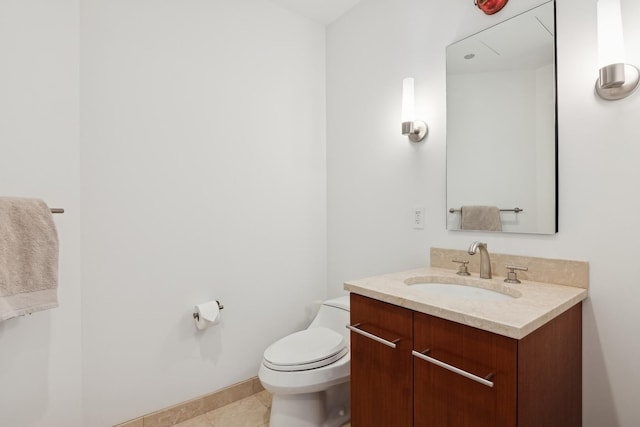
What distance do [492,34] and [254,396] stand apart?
2.37 meters

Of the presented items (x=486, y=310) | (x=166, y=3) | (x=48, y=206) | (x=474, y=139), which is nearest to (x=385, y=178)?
(x=474, y=139)

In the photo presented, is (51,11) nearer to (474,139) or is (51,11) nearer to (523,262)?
(474,139)

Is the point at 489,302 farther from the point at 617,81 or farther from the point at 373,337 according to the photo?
the point at 617,81

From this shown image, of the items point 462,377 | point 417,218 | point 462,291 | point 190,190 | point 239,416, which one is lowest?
point 239,416

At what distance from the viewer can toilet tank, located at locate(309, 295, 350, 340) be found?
1.84 metres

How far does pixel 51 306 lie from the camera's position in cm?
124

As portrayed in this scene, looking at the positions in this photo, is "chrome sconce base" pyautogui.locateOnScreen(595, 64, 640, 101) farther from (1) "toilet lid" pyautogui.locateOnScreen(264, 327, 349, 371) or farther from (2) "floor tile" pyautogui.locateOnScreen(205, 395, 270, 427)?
(2) "floor tile" pyautogui.locateOnScreen(205, 395, 270, 427)

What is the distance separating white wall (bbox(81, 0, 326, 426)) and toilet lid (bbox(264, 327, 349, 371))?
1.46 ft

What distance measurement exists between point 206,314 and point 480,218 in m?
1.49

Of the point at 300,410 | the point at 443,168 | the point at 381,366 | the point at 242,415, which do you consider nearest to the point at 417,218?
the point at 443,168

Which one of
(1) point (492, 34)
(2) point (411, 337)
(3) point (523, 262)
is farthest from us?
(1) point (492, 34)

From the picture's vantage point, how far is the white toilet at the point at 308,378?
4.78 feet

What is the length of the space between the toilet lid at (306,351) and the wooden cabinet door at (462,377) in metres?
0.53

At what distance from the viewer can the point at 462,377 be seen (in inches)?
37.4
